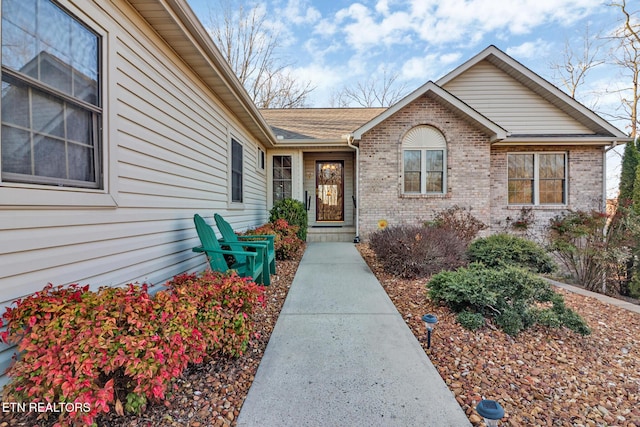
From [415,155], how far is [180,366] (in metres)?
7.71

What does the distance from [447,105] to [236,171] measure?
5903 millimetres

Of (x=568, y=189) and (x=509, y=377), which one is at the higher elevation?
(x=568, y=189)

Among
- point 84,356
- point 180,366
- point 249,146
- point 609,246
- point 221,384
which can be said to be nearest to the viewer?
point 84,356

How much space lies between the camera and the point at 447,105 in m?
7.81

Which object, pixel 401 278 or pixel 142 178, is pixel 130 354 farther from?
pixel 401 278

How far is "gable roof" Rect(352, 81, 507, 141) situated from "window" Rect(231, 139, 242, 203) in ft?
10.3

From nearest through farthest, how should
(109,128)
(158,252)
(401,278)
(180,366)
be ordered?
(180,366)
(109,128)
(158,252)
(401,278)

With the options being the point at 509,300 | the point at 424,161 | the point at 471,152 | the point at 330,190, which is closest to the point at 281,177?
the point at 330,190

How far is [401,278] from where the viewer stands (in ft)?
15.7

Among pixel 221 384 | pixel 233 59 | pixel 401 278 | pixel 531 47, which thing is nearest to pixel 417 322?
pixel 401 278

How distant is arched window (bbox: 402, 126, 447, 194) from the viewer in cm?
799

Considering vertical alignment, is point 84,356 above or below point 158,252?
below

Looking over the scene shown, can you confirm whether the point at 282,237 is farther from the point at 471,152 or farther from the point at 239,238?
the point at 471,152

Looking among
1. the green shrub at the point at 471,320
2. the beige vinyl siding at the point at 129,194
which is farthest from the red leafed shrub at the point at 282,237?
the green shrub at the point at 471,320
